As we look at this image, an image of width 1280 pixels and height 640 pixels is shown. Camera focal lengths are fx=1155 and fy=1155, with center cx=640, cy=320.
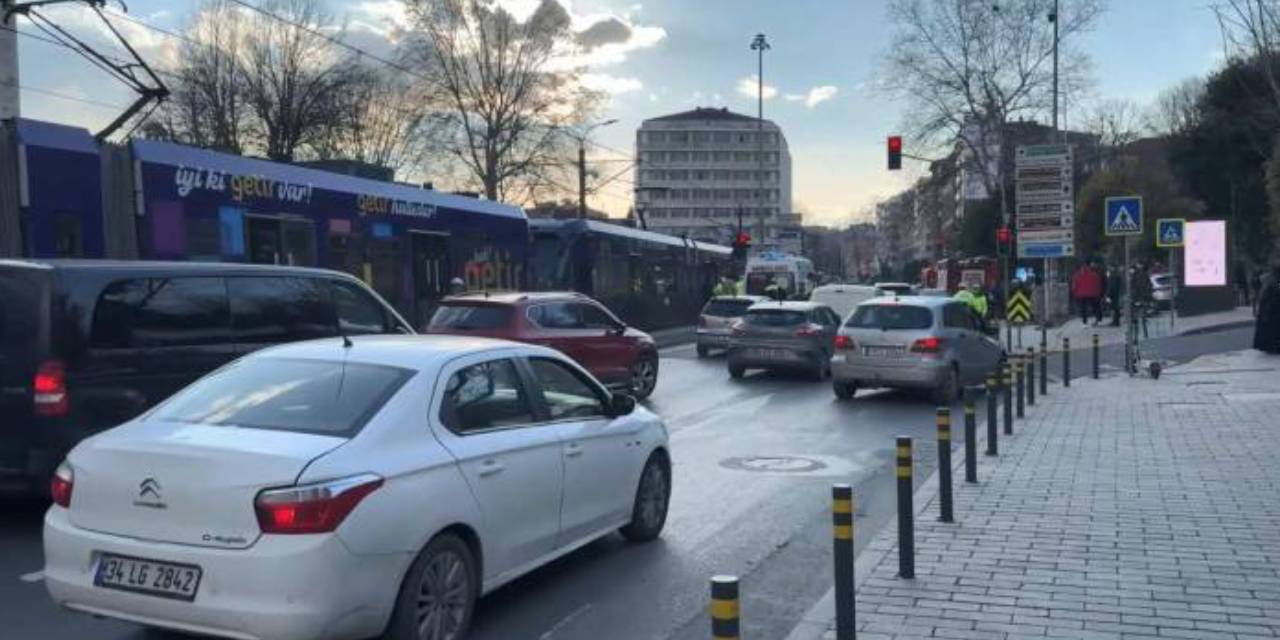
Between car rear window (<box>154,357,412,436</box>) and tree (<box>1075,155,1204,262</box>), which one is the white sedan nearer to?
car rear window (<box>154,357,412,436</box>)

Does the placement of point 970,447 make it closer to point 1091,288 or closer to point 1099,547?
point 1099,547

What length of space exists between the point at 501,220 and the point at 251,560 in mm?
19110

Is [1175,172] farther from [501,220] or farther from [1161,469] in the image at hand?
[1161,469]

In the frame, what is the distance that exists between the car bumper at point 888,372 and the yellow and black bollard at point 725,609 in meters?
13.6

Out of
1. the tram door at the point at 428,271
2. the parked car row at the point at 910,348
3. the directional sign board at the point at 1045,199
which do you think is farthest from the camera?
the directional sign board at the point at 1045,199

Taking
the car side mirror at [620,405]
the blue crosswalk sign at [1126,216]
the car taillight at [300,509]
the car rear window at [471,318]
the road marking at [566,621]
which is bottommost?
the road marking at [566,621]

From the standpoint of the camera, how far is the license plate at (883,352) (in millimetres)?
16750

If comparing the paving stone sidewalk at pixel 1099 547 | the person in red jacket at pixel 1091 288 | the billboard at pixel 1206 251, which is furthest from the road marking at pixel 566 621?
the person in red jacket at pixel 1091 288

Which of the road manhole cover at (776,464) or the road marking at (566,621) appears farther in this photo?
the road manhole cover at (776,464)

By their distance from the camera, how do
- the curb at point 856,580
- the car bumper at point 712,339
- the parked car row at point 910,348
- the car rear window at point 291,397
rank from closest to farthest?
the car rear window at point 291,397
the curb at point 856,580
the parked car row at point 910,348
the car bumper at point 712,339

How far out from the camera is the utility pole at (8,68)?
1675 centimetres

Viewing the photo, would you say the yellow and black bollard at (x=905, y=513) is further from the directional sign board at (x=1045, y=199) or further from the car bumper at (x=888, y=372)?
the directional sign board at (x=1045, y=199)

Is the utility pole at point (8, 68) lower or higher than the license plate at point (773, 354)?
higher

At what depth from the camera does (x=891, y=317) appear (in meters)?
17.2
